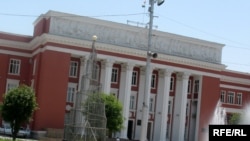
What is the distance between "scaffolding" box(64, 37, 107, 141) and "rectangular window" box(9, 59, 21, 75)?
31329mm

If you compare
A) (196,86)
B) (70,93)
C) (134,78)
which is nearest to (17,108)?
(70,93)

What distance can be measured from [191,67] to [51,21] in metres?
18.3

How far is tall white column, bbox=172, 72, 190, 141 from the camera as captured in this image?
2133 inches

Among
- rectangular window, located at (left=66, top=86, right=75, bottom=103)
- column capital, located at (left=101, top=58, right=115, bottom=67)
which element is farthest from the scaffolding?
rectangular window, located at (left=66, top=86, right=75, bottom=103)

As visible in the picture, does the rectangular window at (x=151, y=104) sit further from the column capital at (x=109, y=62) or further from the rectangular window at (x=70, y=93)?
the rectangular window at (x=70, y=93)

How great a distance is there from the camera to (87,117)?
20859 mm

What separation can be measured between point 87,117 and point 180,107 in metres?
35.0

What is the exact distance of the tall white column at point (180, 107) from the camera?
54188mm

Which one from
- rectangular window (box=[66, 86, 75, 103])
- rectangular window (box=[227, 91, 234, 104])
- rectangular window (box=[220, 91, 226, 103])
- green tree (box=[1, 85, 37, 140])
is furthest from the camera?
rectangular window (box=[227, 91, 234, 104])

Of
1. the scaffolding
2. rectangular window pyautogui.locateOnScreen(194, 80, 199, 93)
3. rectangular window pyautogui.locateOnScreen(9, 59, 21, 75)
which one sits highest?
rectangular window pyautogui.locateOnScreen(9, 59, 21, 75)

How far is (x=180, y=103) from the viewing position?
54969 millimetres

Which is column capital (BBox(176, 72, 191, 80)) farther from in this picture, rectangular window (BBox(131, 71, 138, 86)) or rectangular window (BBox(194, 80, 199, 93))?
rectangular window (BBox(131, 71, 138, 86))

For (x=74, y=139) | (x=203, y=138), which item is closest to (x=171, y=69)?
(x=203, y=138)

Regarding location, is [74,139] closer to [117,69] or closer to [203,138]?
[117,69]
